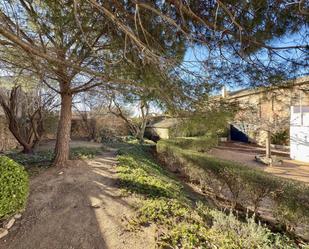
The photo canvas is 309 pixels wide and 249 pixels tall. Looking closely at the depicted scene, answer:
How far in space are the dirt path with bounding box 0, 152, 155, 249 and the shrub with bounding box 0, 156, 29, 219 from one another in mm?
440

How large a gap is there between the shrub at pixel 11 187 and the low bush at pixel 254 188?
12.4 feet

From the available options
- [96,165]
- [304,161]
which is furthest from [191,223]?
[304,161]

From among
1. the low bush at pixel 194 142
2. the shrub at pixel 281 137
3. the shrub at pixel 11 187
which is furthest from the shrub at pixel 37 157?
the shrub at pixel 281 137

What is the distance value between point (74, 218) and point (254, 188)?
327 cm

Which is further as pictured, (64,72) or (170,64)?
(64,72)

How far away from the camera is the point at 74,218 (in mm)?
3059

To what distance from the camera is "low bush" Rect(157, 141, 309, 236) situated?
304 centimetres

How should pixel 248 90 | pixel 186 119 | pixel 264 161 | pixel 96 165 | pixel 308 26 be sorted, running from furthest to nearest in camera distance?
pixel 264 161 < pixel 96 165 < pixel 186 119 < pixel 248 90 < pixel 308 26

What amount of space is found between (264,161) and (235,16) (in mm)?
8191

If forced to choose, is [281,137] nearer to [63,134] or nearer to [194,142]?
[194,142]

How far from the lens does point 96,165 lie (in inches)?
227

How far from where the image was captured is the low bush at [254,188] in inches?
120

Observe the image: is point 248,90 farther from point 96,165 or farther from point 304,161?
point 304,161

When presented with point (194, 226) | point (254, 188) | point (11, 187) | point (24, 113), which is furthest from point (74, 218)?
point (24, 113)
